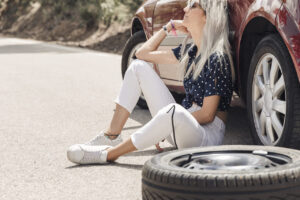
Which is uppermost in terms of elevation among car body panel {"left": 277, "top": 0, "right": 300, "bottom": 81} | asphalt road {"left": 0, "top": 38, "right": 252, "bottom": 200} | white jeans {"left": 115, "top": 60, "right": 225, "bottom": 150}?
car body panel {"left": 277, "top": 0, "right": 300, "bottom": 81}

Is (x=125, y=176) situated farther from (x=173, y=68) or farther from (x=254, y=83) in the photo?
(x=173, y=68)

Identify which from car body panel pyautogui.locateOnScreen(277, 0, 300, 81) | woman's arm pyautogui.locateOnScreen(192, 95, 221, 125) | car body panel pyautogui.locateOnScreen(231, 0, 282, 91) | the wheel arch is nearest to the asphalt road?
woman's arm pyautogui.locateOnScreen(192, 95, 221, 125)

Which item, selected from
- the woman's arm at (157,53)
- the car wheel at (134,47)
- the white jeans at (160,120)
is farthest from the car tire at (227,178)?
the car wheel at (134,47)

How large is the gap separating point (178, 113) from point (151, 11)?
Result: 262 cm

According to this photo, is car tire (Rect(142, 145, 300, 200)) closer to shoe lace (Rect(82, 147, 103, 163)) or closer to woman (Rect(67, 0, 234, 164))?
woman (Rect(67, 0, 234, 164))

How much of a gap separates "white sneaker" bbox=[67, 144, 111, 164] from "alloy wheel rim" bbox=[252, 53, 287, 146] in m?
1.04

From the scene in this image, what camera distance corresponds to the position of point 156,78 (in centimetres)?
477

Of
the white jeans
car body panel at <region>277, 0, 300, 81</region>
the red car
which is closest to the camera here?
car body panel at <region>277, 0, 300, 81</region>

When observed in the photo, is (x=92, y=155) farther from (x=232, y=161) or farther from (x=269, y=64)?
(x=232, y=161)

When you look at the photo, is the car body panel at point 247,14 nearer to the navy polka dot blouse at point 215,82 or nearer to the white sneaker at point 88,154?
the navy polka dot blouse at point 215,82

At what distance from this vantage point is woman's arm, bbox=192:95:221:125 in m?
4.37

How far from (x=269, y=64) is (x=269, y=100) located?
24cm

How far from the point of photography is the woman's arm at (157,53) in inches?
201

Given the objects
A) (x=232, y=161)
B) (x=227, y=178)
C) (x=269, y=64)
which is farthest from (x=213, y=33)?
(x=227, y=178)
